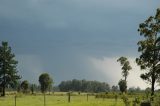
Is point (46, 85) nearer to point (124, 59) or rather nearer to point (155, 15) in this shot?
point (124, 59)

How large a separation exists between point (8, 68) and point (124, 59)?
36.5 m

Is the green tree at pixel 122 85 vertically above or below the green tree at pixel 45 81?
below

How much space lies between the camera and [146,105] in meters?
22.2

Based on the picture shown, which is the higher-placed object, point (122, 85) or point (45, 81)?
point (45, 81)

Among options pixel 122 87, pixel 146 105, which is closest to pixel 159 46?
pixel 146 105

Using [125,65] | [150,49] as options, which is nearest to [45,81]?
[125,65]

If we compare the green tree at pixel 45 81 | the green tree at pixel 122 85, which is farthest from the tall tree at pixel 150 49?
the green tree at pixel 45 81

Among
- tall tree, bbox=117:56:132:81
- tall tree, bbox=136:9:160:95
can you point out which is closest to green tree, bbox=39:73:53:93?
tall tree, bbox=117:56:132:81

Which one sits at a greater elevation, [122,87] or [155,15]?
[155,15]

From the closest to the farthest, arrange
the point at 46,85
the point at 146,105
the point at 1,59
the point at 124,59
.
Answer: the point at 146,105
the point at 1,59
the point at 124,59
the point at 46,85

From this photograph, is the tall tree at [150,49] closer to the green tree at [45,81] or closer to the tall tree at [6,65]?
the tall tree at [6,65]

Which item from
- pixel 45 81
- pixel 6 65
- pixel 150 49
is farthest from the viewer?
pixel 45 81

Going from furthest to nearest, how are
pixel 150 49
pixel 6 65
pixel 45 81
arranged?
pixel 45 81 → pixel 6 65 → pixel 150 49

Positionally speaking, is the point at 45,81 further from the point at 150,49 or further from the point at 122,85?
the point at 150,49
